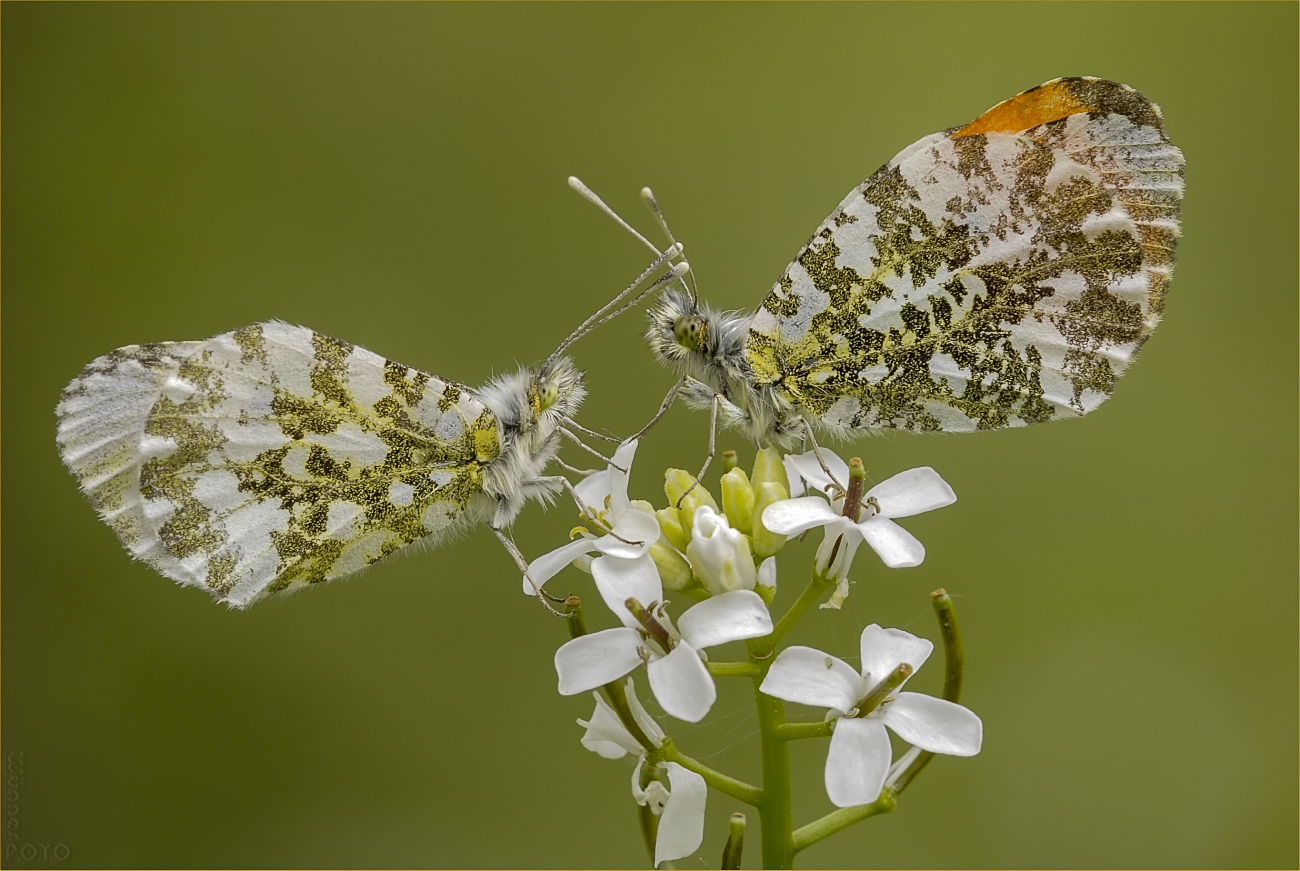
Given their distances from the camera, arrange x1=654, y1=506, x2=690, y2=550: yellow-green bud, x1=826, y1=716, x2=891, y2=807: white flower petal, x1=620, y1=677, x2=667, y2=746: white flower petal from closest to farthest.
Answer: x1=826, y1=716, x2=891, y2=807: white flower petal, x1=620, y1=677, x2=667, y2=746: white flower petal, x1=654, y1=506, x2=690, y2=550: yellow-green bud

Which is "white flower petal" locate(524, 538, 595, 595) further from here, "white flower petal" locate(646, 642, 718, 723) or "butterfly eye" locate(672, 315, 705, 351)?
"butterfly eye" locate(672, 315, 705, 351)

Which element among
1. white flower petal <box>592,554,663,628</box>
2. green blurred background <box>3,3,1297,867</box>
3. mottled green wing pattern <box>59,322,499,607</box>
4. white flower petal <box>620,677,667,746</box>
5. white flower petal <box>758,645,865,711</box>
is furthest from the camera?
green blurred background <box>3,3,1297,867</box>

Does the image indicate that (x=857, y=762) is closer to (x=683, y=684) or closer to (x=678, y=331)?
(x=683, y=684)

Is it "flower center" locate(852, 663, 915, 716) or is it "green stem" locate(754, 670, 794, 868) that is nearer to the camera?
"flower center" locate(852, 663, 915, 716)

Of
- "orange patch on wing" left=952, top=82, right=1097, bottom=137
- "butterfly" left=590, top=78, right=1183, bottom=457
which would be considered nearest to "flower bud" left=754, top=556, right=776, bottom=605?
"butterfly" left=590, top=78, right=1183, bottom=457

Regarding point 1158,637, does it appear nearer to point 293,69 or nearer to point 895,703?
point 895,703

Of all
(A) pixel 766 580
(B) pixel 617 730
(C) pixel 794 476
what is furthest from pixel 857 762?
(C) pixel 794 476

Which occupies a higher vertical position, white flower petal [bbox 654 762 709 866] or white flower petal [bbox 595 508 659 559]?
white flower petal [bbox 595 508 659 559]
